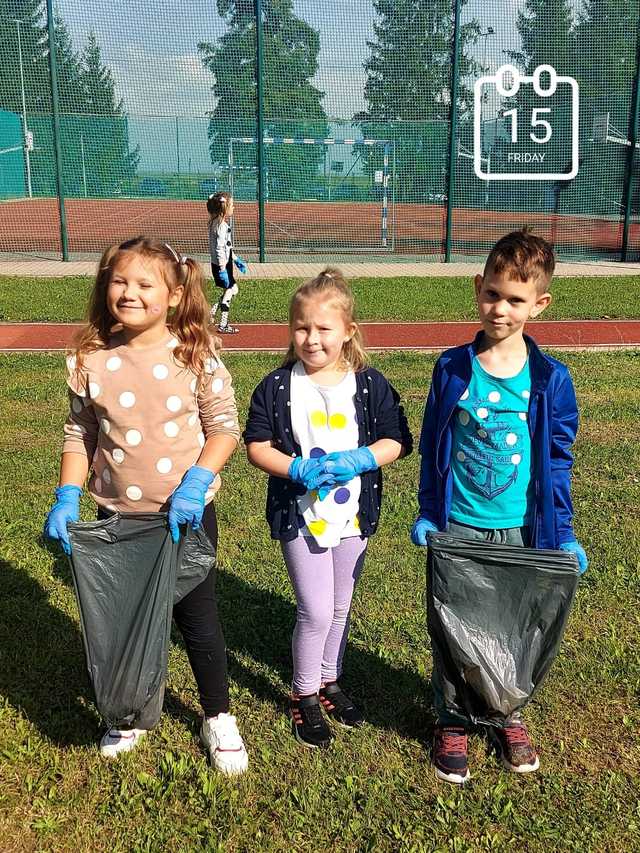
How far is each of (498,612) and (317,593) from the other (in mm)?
589

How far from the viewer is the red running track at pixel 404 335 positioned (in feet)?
28.9

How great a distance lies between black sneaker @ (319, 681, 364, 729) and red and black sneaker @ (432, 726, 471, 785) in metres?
0.31

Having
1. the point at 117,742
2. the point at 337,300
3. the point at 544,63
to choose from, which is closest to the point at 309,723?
the point at 117,742

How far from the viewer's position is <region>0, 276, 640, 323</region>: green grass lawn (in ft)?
34.6

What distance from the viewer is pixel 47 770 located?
2.68 m

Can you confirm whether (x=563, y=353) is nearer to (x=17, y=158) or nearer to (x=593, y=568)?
(x=593, y=568)

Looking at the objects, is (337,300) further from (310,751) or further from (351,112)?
(351,112)

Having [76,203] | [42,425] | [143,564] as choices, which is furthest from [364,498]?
[76,203]

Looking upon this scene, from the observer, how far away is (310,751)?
9.06 ft

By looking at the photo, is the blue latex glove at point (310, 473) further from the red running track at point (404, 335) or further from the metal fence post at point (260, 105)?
the metal fence post at point (260, 105)

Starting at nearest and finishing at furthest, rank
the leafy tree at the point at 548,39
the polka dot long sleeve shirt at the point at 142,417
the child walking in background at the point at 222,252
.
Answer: the polka dot long sleeve shirt at the point at 142,417
the child walking in background at the point at 222,252
the leafy tree at the point at 548,39

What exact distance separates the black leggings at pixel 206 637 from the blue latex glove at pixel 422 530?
2.09 feet

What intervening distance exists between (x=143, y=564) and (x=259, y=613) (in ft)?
4.28

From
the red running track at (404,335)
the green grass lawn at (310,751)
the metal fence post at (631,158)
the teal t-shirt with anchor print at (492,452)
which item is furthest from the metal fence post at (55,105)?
the teal t-shirt with anchor print at (492,452)
